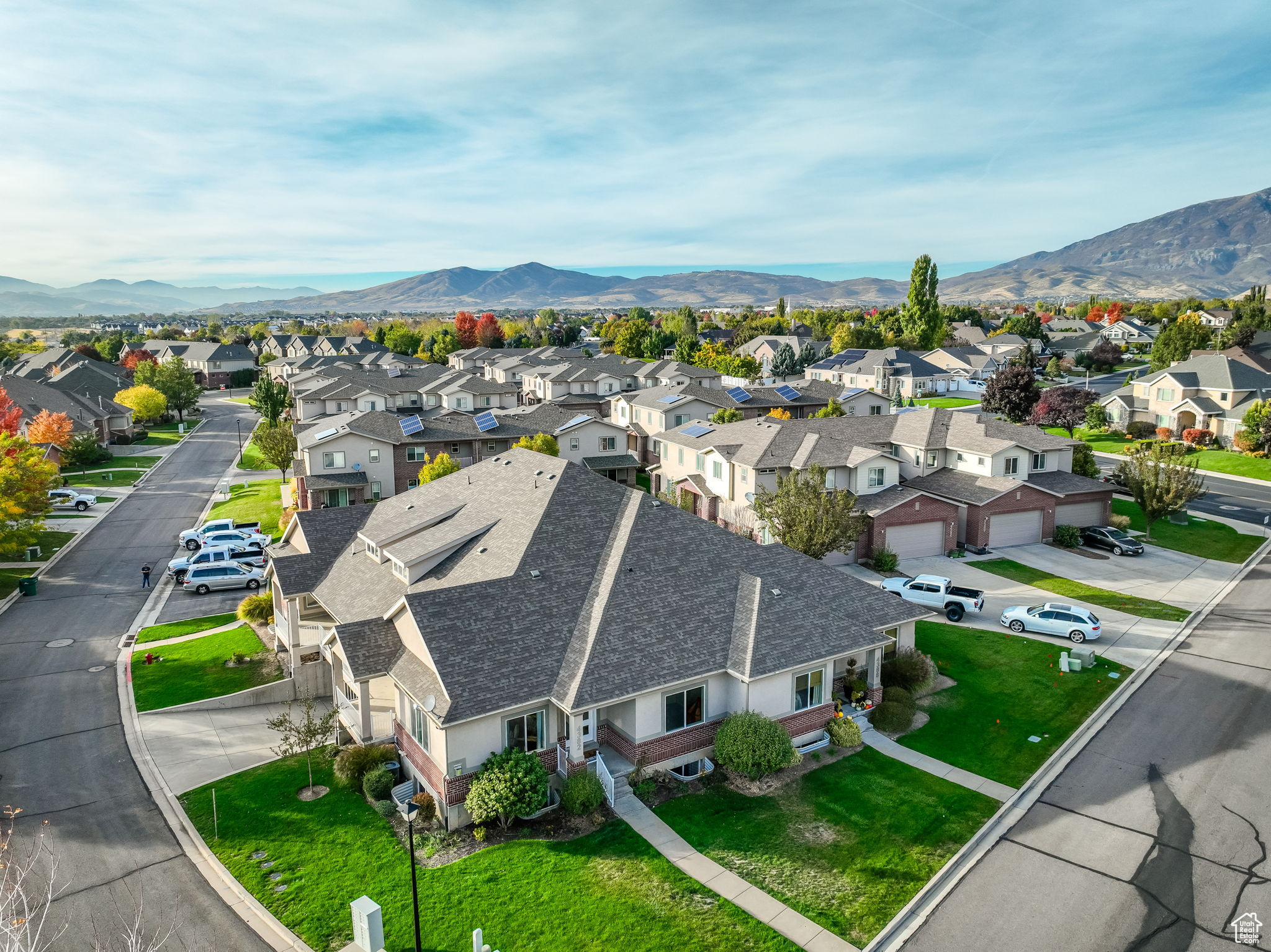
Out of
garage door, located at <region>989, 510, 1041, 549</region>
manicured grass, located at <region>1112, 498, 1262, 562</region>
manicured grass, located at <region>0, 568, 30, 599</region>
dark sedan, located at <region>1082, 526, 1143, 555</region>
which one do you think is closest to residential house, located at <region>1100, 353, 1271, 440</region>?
manicured grass, located at <region>1112, 498, 1262, 562</region>

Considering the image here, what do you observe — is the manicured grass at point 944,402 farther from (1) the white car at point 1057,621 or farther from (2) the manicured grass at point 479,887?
(2) the manicured grass at point 479,887

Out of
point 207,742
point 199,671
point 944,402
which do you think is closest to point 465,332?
point 944,402

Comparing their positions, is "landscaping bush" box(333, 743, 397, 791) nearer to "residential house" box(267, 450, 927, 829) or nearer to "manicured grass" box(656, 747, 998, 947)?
"residential house" box(267, 450, 927, 829)

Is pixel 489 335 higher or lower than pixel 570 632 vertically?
A: higher

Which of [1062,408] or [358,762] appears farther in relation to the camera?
[1062,408]

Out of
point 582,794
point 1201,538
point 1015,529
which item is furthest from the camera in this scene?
point 1201,538

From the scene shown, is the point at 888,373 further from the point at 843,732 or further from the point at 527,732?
the point at 527,732
